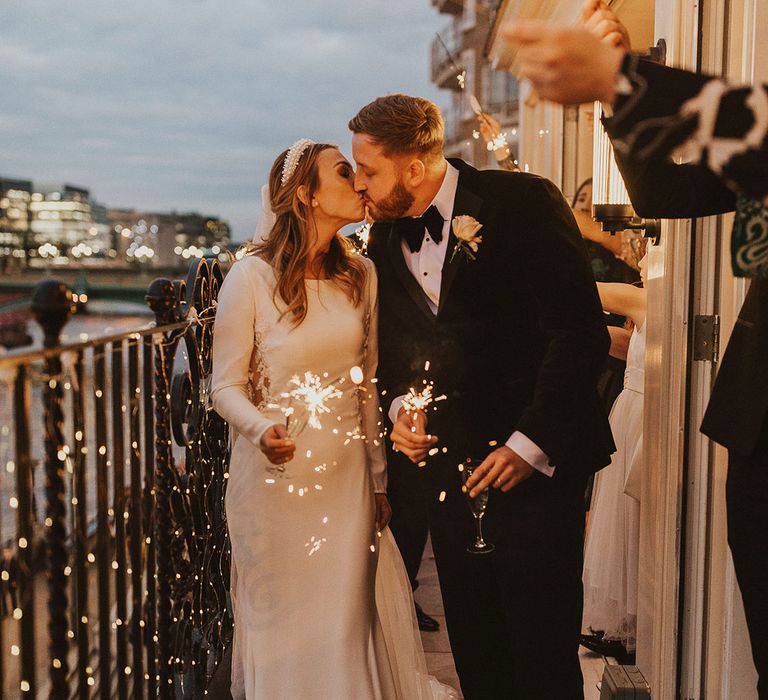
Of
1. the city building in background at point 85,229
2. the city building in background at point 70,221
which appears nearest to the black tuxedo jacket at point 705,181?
the city building in background at point 85,229

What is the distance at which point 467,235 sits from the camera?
2256 millimetres

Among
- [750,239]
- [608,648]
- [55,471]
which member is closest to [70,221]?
[608,648]

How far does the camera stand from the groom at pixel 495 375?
2189mm

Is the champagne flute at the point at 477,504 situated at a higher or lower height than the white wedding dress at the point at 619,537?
higher

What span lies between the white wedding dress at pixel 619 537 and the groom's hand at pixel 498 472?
149 cm

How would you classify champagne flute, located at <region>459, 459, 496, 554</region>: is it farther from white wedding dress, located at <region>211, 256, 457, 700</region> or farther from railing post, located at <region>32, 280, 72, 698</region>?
railing post, located at <region>32, 280, 72, 698</region>

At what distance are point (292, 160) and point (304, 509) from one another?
41.7 inches

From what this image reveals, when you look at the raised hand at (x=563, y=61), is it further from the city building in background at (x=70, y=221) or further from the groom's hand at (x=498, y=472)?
the city building in background at (x=70, y=221)

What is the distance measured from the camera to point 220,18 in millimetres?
144125

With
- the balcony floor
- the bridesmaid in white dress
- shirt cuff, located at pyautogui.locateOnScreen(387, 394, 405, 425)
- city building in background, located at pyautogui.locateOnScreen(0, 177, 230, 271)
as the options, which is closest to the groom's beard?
shirt cuff, located at pyautogui.locateOnScreen(387, 394, 405, 425)

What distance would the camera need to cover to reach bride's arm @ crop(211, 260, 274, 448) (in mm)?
2367

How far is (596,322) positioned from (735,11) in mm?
872

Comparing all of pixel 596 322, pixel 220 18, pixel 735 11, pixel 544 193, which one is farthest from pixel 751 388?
pixel 220 18

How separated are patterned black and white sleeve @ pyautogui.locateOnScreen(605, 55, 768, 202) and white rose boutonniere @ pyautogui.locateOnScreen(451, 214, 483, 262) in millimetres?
1146
